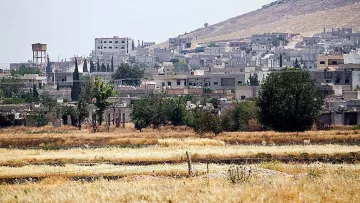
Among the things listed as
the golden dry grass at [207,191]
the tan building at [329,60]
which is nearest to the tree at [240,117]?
the golden dry grass at [207,191]

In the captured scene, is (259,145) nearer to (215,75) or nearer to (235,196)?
(235,196)

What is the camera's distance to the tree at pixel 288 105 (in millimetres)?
47750

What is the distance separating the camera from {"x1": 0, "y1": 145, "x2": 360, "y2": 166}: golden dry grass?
32.5m

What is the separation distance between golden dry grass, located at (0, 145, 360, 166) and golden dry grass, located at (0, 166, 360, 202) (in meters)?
8.36

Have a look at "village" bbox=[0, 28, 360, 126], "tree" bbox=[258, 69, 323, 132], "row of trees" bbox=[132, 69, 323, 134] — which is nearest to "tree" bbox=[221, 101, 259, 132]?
"row of trees" bbox=[132, 69, 323, 134]

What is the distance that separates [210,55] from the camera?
545 feet

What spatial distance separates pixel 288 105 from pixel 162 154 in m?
15.5

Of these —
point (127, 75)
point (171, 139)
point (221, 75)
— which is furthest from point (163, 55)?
point (171, 139)

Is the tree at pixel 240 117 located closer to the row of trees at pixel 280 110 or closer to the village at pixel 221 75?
the row of trees at pixel 280 110

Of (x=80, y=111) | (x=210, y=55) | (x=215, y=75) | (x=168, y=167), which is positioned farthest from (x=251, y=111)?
(x=210, y=55)

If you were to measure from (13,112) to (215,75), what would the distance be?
3574 centimetres

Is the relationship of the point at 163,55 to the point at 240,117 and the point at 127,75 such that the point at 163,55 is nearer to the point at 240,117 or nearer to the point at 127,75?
the point at 127,75

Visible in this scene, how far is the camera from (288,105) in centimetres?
4778

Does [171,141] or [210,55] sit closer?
[171,141]
